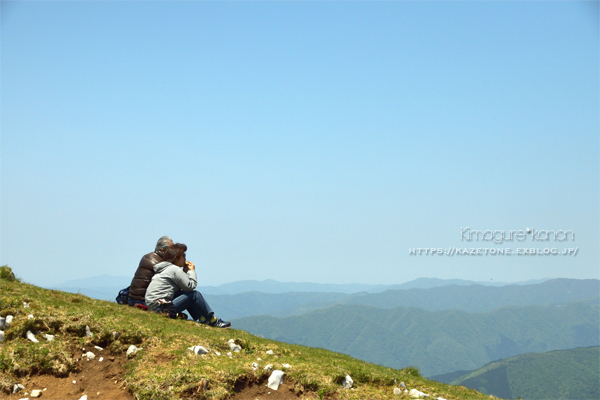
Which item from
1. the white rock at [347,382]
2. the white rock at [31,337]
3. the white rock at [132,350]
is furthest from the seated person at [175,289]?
the white rock at [347,382]

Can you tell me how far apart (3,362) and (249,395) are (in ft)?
18.1

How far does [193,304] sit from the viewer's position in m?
16.6

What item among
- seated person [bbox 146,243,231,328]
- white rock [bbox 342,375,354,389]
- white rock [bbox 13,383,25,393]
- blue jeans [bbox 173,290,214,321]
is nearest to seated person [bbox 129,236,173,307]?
seated person [bbox 146,243,231,328]

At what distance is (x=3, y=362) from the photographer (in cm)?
979

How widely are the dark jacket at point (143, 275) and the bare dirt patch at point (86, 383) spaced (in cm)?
606

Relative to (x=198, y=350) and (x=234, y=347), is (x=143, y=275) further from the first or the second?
(x=198, y=350)

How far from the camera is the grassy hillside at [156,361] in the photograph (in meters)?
9.53

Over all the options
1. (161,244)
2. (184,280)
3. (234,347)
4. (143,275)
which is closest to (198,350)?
(234,347)

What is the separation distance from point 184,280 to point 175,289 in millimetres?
811

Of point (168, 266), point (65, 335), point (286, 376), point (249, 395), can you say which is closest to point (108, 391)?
point (65, 335)

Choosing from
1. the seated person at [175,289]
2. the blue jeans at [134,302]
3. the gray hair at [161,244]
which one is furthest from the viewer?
the gray hair at [161,244]

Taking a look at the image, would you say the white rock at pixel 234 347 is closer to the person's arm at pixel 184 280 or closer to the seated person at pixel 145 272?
the person's arm at pixel 184 280

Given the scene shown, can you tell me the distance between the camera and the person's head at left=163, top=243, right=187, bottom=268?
53.1 ft

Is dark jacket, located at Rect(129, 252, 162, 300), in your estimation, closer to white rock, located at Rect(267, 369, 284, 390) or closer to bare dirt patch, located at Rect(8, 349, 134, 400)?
bare dirt patch, located at Rect(8, 349, 134, 400)
